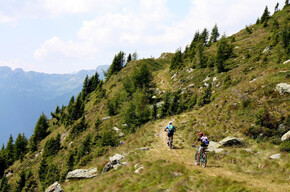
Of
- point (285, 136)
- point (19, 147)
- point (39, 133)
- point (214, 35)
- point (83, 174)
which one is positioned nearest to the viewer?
point (285, 136)

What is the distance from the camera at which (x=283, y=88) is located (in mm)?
18344

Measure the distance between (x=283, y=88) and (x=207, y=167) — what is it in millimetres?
12872

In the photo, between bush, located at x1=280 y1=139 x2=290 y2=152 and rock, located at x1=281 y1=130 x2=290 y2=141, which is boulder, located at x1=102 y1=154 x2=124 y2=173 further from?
rock, located at x1=281 y1=130 x2=290 y2=141

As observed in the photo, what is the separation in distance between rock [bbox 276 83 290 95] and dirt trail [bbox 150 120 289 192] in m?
11.2

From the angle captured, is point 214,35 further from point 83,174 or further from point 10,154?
point 10,154

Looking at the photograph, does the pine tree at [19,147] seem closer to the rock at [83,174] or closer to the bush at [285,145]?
the rock at [83,174]

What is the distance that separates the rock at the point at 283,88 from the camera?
59.2ft

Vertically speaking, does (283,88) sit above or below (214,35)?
below

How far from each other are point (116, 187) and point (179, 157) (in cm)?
676

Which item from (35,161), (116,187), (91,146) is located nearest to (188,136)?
(116,187)

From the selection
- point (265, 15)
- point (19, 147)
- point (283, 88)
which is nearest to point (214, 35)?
point (265, 15)

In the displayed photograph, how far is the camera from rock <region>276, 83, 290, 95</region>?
711 inches

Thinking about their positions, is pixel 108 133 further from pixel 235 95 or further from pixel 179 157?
pixel 235 95

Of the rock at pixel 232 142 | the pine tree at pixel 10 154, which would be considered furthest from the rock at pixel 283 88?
the pine tree at pixel 10 154
